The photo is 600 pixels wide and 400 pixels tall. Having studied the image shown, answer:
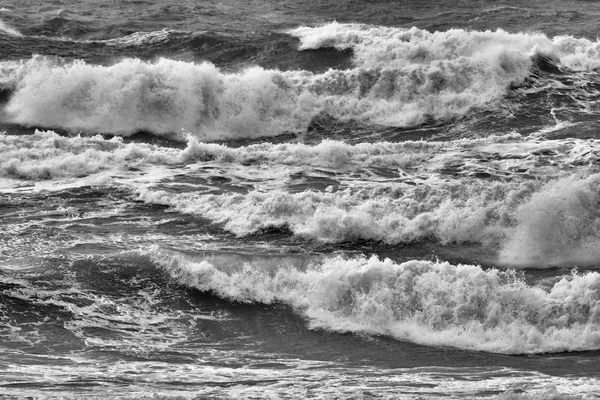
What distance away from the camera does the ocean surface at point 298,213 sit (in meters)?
10.6

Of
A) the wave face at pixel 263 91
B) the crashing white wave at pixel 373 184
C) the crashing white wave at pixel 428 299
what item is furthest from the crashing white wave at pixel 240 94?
the crashing white wave at pixel 428 299

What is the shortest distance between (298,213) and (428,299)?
10.3 ft

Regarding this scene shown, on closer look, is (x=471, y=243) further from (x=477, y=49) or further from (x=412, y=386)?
(x=477, y=49)

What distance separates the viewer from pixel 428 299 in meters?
11.8

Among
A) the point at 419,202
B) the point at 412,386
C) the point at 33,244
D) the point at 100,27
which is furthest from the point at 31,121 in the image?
the point at 412,386

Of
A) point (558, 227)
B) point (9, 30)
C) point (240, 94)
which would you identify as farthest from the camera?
point (9, 30)

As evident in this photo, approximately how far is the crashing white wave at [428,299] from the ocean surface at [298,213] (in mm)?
27

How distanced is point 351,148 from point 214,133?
351cm

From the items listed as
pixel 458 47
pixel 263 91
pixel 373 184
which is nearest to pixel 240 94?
pixel 263 91

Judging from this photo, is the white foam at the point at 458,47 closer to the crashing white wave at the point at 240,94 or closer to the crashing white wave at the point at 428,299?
the crashing white wave at the point at 240,94

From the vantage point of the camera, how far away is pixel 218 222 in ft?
46.9

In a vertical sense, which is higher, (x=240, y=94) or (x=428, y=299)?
(x=240, y=94)

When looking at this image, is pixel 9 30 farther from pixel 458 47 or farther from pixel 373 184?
pixel 373 184

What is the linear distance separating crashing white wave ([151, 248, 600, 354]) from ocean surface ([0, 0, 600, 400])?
0.09ft
